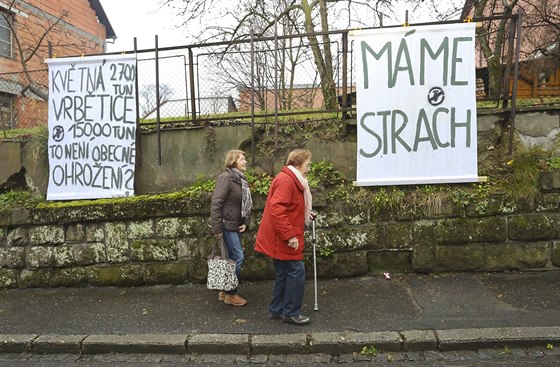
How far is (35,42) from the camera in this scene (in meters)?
11.2

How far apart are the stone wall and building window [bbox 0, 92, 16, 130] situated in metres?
2.51

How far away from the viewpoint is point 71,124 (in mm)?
6203

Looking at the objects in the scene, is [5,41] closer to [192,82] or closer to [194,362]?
[192,82]

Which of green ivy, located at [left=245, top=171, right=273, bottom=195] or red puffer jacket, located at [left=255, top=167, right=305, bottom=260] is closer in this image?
red puffer jacket, located at [left=255, top=167, right=305, bottom=260]

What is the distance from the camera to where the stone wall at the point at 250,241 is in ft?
17.3

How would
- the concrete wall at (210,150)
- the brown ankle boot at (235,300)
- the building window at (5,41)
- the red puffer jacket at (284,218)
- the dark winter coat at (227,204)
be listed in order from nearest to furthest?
the red puffer jacket at (284,218) → the dark winter coat at (227,204) → the brown ankle boot at (235,300) → the concrete wall at (210,150) → the building window at (5,41)

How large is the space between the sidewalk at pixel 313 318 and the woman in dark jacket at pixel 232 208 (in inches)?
24.6

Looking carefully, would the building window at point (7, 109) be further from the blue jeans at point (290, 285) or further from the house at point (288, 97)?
the blue jeans at point (290, 285)

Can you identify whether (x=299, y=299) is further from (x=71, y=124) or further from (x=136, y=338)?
(x=71, y=124)

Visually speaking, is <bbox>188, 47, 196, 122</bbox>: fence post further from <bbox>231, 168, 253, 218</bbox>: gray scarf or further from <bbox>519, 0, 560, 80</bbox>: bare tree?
<bbox>519, 0, 560, 80</bbox>: bare tree

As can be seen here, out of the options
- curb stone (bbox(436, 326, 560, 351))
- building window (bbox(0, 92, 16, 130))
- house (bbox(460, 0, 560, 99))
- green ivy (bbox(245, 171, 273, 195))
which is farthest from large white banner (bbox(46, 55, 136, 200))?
house (bbox(460, 0, 560, 99))

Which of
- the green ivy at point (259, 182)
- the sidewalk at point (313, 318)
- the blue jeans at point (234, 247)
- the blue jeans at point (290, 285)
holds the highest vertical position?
the green ivy at point (259, 182)

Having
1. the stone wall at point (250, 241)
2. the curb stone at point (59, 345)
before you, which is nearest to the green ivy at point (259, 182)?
the stone wall at point (250, 241)

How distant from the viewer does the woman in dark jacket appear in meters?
4.57
